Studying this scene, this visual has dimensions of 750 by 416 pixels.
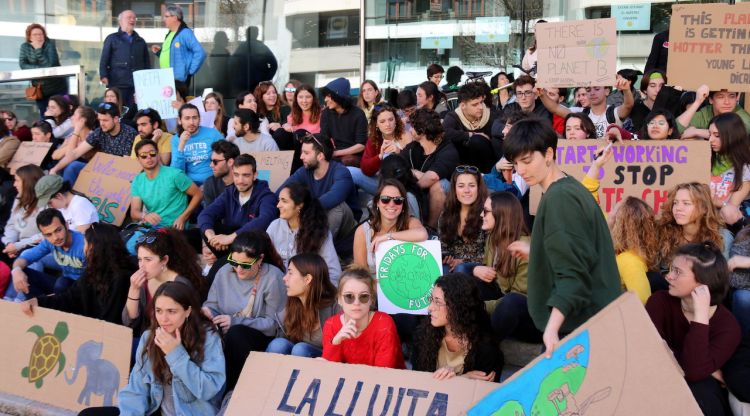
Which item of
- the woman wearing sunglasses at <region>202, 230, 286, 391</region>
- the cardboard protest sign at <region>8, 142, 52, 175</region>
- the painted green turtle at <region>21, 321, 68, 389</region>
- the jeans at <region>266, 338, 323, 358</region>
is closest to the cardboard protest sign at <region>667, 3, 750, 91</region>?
the woman wearing sunglasses at <region>202, 230, 286, 391</region>

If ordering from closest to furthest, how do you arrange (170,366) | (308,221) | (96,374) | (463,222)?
1. (170,366)
2. (96,374)
3. (463,222)
4. (308,221)

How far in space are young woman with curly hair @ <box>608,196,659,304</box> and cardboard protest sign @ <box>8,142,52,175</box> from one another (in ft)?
23.3

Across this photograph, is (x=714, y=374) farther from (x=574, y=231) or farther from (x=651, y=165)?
(x=651, y=165)

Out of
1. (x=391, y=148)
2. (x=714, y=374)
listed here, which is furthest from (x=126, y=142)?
(x=714, y=374)

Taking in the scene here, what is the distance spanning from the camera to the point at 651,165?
6672 millimetres

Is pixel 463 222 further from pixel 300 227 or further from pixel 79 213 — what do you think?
pixel 79 213

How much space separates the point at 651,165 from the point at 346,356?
112 inches

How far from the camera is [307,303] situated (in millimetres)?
5820

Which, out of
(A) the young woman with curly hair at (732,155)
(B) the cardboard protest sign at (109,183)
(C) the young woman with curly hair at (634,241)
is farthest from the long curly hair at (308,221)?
(A) the young woman with curly hair at (732,155)

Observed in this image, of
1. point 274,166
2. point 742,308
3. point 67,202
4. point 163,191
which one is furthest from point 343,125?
point 742,308

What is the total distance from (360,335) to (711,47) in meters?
Result: 3.91

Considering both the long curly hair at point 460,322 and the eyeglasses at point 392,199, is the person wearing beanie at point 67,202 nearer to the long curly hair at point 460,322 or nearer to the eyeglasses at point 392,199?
the eyeglasses at point 392,199

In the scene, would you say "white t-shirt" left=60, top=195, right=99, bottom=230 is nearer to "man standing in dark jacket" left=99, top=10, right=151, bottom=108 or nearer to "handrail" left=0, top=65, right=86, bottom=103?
"man standing in dark jacket" left=99, top=10, right=151, bottom=108

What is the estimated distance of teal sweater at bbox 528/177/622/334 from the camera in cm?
359
